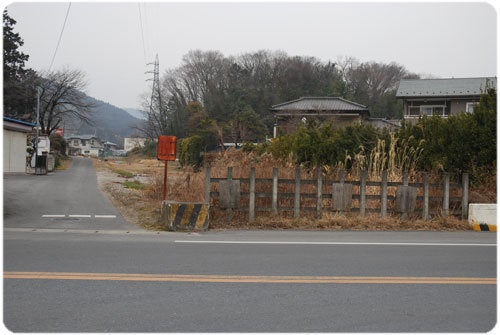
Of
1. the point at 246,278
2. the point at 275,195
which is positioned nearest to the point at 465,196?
the point at 275,195

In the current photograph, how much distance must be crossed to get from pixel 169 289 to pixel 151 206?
903cm

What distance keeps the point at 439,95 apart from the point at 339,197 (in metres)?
32.8

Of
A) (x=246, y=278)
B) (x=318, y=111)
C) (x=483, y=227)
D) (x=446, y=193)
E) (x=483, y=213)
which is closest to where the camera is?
(x=246, y=278)

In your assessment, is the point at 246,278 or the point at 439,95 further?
the point at 439,95

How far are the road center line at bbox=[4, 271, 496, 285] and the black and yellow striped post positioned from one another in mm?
4732

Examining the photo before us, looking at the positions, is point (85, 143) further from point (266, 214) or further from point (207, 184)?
point (266, 214)

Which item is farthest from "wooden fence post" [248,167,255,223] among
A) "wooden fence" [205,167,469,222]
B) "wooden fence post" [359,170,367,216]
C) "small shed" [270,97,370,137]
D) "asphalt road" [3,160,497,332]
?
"small shed" [270,97,370,137]

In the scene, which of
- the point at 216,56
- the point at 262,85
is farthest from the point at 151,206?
the point at 216,56

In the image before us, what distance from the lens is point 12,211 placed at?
1291cm

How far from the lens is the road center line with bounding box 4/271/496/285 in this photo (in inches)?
238

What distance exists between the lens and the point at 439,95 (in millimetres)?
41156

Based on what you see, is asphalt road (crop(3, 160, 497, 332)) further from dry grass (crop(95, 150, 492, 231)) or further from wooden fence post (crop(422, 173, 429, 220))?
wooden fence post (crop(422, 173, 429, 220))

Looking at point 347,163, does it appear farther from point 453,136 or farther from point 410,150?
point 453,136

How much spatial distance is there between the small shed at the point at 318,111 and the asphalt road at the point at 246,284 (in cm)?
3550
